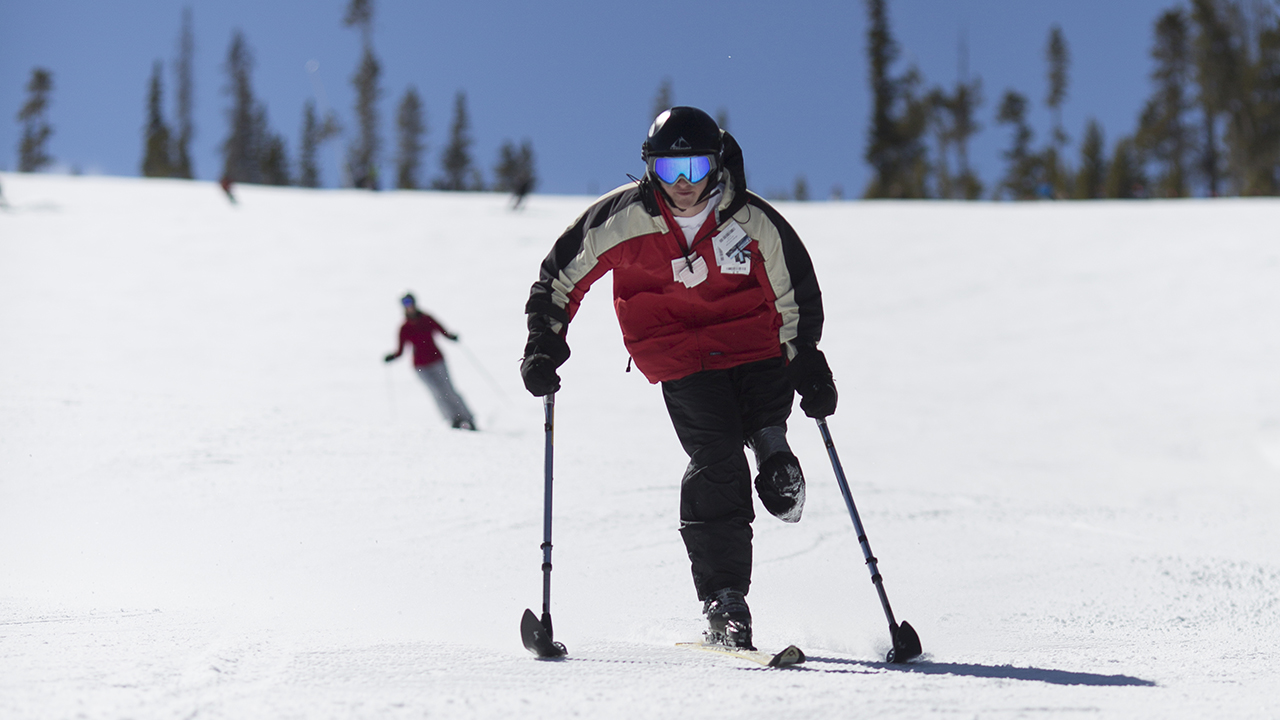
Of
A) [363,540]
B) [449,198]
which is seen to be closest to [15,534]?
[363,540]

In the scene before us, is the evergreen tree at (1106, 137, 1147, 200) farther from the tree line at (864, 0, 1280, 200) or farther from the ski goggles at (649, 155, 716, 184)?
the ski goggles at (649, 155, 716, 184)

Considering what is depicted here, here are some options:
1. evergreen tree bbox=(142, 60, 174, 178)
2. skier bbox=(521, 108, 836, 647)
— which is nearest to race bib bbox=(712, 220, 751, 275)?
skier bbox=(521, 108, 836, 647)

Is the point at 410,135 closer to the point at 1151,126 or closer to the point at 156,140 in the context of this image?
the point at 156,140

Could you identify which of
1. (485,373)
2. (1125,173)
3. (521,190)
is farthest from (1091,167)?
(485,373)

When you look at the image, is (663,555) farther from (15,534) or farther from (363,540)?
(15,534)

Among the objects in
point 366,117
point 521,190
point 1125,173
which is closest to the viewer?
point 521,190

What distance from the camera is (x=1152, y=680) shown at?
2.28m

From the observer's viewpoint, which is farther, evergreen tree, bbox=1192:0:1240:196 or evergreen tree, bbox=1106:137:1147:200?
evergreen tree, bbox=1106:137:1147:200

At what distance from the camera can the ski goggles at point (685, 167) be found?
294 cm

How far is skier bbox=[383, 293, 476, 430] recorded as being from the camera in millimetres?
9211

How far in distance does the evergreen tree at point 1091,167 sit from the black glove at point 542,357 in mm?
53209

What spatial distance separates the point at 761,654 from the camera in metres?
2.60

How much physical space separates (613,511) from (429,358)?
4826 millimetres

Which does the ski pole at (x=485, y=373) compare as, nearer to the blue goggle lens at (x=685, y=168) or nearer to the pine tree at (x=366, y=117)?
the blue goggle lens at (x=685, y=168)
